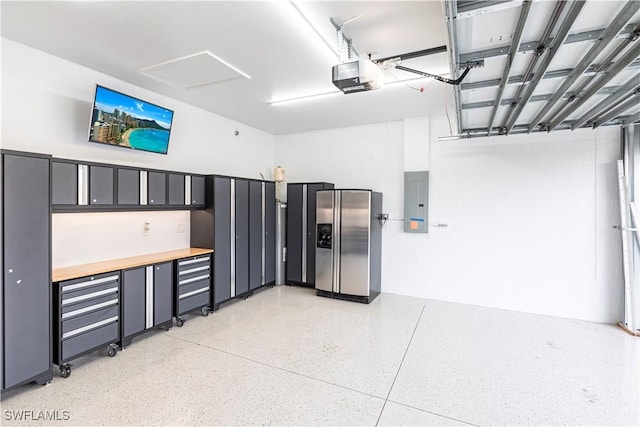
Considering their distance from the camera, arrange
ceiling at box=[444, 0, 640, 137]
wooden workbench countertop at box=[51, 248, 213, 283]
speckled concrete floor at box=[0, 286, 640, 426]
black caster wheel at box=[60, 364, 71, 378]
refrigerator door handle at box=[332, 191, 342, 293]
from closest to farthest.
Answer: ceiling at box=[444, 0, 640, 137] < speckled concrete floor at box=[0, 286, 640, 426] < black caster wheel at box=[60, 364, 71, 378] < wooden workbench countertop at box=[51, 248, 213, 283] < refrigerator door handle at box=[332, 191, 342, 293]

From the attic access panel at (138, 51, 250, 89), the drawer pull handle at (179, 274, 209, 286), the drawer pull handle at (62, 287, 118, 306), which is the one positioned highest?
the attic access panel at (138, 51, 250, 89)

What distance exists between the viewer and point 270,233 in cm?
556

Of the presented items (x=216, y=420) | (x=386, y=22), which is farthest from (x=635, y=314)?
(x=216, y=420)

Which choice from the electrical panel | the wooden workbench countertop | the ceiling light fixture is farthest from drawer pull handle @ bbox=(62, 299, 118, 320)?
the electrical panel

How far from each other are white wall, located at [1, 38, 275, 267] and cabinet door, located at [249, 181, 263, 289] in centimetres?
90

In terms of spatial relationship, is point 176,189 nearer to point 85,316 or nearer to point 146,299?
point 146,299

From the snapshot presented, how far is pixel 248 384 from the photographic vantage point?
2594mm

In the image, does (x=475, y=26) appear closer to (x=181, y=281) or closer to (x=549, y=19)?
(x=549, y=19)

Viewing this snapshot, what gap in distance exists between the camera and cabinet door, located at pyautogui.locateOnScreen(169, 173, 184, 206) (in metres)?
3.88

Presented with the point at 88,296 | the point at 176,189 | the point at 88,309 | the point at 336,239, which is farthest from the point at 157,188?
the point at 336,239

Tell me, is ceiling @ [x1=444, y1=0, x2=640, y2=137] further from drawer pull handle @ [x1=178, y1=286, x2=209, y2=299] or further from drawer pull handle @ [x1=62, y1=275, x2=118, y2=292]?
drawer pull handle @ [x1=178, y1=286, x2=209, y2=299]

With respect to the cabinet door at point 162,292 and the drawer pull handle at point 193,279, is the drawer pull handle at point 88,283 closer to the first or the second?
the cabinet door at point 162,292

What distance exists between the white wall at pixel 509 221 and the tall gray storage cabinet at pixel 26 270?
14.6ft

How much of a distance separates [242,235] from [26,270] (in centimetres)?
269
